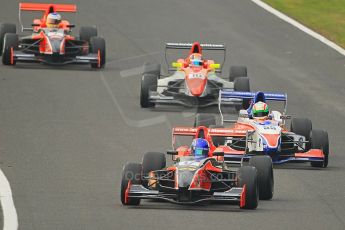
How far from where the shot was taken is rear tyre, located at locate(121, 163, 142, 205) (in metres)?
20.8

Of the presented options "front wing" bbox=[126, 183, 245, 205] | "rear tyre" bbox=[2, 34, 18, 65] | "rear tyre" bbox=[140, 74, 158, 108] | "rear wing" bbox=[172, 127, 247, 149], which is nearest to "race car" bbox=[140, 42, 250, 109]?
"rear tyre" bbox=[140, 74, 158, 108]

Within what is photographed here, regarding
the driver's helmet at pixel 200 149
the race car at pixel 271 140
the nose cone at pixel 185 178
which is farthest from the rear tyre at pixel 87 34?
the nose cone at pixel 185 178

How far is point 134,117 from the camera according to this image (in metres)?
30.3

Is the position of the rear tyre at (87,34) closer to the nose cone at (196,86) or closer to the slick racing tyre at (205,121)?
the nose cone at (196,86)

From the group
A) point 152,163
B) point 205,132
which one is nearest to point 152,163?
point 152,163

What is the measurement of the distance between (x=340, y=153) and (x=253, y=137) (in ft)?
8.03

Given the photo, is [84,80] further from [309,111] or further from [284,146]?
[284,146]

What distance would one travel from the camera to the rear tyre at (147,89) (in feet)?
102

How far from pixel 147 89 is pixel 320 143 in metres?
6.59

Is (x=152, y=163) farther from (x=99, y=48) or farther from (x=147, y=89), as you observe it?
(x=99, y=48)

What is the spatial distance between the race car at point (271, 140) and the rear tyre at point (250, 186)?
3.22 m

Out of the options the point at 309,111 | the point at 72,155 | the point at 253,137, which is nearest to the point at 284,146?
the point at 253,137

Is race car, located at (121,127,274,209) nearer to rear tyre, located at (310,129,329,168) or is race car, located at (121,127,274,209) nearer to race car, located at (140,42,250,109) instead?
rear tyre, located at (310,129,329,168)

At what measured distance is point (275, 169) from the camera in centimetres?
2494
